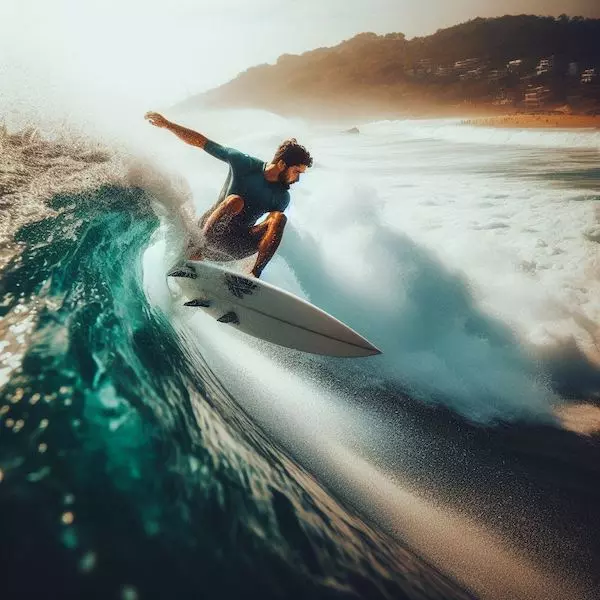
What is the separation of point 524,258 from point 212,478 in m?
9.49

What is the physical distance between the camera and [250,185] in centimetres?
369

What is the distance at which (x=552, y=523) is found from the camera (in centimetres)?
369

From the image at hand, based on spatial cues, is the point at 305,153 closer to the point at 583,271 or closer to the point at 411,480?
the point at 411,480

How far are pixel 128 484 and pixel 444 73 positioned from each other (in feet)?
163

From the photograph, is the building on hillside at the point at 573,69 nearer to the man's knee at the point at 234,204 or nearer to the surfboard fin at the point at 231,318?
the man's knee at the point at 234,204

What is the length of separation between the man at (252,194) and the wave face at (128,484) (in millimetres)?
1545

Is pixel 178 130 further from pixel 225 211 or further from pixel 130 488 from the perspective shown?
pixel 130 488

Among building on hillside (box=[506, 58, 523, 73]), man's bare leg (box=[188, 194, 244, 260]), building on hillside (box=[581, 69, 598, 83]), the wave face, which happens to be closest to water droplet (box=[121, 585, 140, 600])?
the wave face

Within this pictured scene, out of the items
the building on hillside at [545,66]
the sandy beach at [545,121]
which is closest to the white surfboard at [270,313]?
the sandy beach at [545,121]

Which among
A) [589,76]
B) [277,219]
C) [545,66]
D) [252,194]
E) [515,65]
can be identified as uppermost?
[515,65]

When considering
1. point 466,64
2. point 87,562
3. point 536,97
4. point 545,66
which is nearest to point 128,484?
point 87,562

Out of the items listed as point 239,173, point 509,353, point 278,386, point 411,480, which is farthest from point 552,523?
point 239,173

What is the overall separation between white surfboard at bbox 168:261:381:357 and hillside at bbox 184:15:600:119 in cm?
2649

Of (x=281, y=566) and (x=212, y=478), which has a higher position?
(x=212, y=478)
